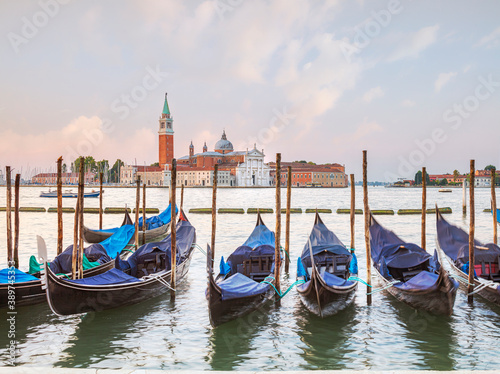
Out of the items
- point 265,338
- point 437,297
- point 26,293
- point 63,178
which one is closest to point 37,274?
point 26,293

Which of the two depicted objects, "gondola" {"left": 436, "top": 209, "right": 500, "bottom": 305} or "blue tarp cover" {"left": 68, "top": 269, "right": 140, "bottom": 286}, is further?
"gondola" {"left": 436, "top": 209, "right": 500, "bottom": 305}

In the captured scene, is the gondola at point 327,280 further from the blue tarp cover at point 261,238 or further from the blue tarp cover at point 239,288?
the blue tarp cover at point 261,238

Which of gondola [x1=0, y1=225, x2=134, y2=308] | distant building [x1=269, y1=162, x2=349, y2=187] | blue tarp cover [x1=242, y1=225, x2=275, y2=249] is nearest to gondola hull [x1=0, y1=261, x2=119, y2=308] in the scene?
gondola [x1=0, y1=225, x2=134, y2=308]

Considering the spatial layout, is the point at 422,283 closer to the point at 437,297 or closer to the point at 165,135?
the point at 437,297

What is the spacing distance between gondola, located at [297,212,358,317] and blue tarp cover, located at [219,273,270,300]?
1.63ft

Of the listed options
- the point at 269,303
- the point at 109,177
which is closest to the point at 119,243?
the point at 269,303

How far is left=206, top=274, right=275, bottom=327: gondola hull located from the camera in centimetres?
439

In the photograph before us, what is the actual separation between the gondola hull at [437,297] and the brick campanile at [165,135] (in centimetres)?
6818

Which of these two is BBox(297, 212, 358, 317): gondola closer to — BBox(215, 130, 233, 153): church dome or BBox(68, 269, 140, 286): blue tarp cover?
BBox(68, 269, 140, 286): blue tarp cover

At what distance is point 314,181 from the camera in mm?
77625

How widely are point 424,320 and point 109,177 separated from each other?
87052 mm

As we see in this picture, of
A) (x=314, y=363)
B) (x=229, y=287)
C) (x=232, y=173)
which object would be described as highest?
(x=232, y=173)

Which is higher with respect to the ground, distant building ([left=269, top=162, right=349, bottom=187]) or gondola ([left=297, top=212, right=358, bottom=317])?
distant building ([left=269, top=162, right=349, bottom=187])

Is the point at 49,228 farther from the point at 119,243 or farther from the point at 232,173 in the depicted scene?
the point at 232,173
